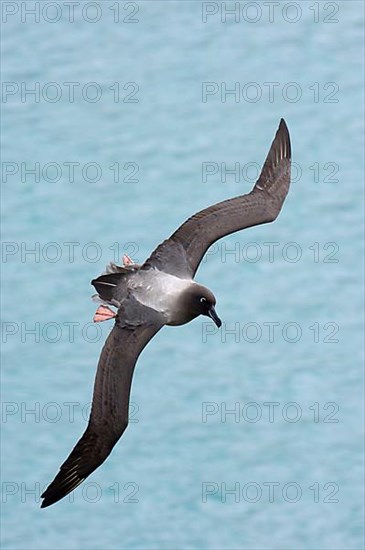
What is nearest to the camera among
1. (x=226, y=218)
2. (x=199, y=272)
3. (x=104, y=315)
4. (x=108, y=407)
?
(x=108, y=407)

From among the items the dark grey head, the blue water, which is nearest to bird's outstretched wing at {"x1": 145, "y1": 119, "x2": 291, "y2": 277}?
the dark grey head

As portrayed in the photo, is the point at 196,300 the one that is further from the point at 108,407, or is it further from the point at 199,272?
the point at 199,272

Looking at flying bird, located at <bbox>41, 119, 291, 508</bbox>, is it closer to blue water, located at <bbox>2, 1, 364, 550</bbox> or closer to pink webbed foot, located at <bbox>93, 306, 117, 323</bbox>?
pink webbed foot, located at <bbox>93, 306, 117, 323</bbox>

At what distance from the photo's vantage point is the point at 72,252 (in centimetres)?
541

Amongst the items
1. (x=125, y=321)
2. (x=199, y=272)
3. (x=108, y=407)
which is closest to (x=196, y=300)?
(x=125, y=321)

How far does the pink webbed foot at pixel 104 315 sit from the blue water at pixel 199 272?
113cm

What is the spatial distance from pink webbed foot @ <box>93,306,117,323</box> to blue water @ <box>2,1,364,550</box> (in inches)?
44.7

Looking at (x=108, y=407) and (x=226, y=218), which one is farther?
(x=226, y=218)

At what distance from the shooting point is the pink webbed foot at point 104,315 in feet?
10.7

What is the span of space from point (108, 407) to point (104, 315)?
0.73ft

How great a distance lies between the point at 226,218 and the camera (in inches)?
135

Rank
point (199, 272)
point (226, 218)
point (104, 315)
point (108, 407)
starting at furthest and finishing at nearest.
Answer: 1. point (199, 272)
2. point (226, 218)
3. point (104, 315)
4. point (108, 407)

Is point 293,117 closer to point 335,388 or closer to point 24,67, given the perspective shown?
point 24,67

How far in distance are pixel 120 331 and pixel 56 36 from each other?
11.8 ft
